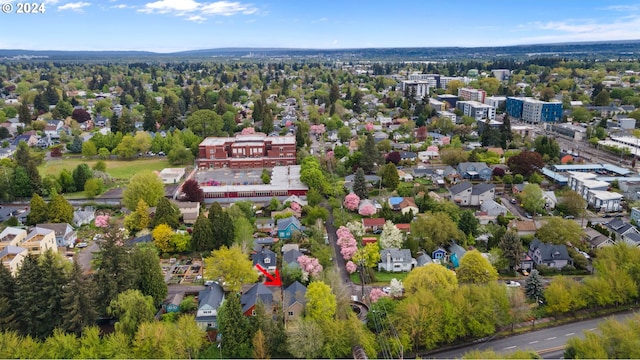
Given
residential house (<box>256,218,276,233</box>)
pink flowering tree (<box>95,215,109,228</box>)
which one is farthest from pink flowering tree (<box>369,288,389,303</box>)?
pink flowering tree (<box>95,215,109,228</box>)

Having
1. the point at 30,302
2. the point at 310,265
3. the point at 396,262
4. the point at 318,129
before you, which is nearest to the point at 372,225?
the point at 396,262

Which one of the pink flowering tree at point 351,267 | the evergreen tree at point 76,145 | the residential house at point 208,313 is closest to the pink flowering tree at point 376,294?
the pink flowering tree at point 351,267

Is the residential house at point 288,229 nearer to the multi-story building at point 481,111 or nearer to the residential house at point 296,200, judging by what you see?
the residential house at point 296,200

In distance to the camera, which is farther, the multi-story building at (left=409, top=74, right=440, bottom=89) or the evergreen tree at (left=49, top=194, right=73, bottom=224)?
the multi-story building at (left=409, top=74, right=440, bottom=89)

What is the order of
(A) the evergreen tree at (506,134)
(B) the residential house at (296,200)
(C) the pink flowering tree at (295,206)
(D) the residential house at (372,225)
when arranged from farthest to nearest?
(A) the evergreen tree at (506,134) → (B) the residential house at (296,200) → (C) the pink flowering tree at (295,206) → (D) the residential house at (372,225)

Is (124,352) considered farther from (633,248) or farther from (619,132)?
(619,132)

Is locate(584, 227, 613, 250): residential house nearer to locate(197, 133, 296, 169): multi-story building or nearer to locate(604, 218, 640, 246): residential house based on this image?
locate(604, 218, 640, 246): residential house
